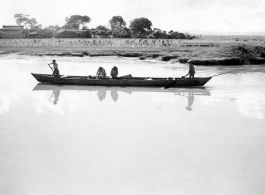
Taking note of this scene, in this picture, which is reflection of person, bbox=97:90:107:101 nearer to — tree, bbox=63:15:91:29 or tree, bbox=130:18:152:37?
tree, bbox=130:18:152:37

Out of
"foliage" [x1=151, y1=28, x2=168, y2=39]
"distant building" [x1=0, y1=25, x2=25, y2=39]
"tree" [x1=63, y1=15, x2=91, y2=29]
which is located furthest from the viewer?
"tree" [x1=63, y1=15, x2=91, y2=29]

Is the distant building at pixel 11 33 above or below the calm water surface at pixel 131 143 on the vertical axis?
above

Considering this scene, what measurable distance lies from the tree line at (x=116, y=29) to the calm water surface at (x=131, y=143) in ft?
138

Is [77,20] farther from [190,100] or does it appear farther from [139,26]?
[190,100]

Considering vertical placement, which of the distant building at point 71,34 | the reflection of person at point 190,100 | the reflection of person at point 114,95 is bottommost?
the reflection of person at point 190,100

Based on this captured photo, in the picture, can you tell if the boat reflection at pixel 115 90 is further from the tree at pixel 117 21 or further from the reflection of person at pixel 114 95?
the tree at pixel 117 21

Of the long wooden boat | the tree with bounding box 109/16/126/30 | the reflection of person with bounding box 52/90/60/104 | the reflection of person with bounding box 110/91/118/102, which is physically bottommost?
the reflection of person with bounding box 110/91/118/102

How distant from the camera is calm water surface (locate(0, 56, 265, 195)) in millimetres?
5305

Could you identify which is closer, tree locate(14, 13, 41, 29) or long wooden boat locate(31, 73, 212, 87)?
long wooden boat locate(31, 73, 212, 87)

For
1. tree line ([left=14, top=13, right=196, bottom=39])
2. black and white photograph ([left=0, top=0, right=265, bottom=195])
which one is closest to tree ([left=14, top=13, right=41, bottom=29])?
tree line ([left=14, top=13, right=196, bottom=39])

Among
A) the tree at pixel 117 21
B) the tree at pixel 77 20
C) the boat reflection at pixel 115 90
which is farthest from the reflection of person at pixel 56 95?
the tree at pixel 77 20

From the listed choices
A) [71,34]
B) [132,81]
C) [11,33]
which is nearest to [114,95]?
[132,81]

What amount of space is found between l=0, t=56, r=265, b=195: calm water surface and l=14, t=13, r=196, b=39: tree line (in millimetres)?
42106

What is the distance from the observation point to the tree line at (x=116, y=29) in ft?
185
